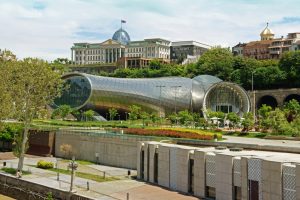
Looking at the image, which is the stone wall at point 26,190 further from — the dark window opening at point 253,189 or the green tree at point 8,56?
the green tree at point 8,56

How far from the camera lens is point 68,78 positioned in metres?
103

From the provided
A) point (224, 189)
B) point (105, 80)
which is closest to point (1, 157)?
point (224, 189)

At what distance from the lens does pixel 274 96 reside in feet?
363

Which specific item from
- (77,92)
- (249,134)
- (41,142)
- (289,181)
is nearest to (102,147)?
(41,142)

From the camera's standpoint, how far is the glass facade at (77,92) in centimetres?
9822

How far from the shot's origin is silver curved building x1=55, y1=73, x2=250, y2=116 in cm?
9738

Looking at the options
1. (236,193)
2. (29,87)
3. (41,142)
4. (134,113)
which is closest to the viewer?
(236,193)

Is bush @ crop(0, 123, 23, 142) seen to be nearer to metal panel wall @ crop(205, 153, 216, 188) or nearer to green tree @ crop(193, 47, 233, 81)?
metal panel wall @ crop(205, 153, 216, 188)

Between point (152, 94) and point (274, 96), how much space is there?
103ft

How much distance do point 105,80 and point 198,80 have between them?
21.0 meters

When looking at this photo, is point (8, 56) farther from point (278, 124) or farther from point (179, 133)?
point (278, 124)

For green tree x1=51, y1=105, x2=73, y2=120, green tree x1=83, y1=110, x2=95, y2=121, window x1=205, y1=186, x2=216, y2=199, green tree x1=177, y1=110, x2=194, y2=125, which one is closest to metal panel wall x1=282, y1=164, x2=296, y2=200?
window x1=205, y1=186, x2=216, y2=199

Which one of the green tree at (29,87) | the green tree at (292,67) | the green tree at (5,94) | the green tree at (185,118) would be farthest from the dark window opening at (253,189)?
the green tree at (292,67)

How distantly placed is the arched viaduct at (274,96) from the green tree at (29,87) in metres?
73.5
